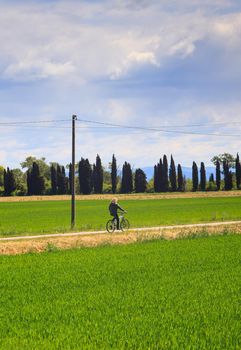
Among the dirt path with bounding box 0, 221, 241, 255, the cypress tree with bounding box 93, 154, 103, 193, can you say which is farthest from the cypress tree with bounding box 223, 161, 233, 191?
the dirt path with bounding box 0, 221, 241, 255

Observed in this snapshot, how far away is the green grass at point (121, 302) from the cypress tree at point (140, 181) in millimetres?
103321

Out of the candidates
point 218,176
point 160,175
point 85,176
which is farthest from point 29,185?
point 218,176

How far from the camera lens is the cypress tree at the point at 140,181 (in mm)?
124438

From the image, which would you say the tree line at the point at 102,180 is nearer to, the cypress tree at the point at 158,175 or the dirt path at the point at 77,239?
the cypress tree at the point at 158,175

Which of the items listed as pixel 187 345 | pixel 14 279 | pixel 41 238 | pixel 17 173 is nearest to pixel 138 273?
pixel 14 279

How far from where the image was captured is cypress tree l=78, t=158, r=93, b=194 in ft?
389

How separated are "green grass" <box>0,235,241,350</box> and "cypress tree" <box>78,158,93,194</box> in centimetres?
9746

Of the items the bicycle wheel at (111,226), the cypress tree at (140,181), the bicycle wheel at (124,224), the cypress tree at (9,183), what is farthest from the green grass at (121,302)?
the cypress tree at (140,181)

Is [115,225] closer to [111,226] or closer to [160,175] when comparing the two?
[111,226]

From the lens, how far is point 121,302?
12227 millimetres

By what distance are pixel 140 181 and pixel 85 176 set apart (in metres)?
14.4

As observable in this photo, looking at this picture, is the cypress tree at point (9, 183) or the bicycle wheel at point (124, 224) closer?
the bicycle wheel at point (124, 224)

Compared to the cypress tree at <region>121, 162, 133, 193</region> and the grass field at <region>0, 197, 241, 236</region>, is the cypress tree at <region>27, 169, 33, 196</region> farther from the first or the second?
the grass field at <region>0, 197, 241, 236</region>

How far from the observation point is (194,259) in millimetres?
19906
